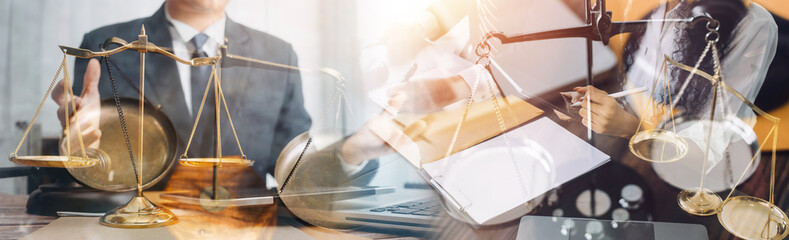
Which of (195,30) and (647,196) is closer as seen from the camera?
(647,196)

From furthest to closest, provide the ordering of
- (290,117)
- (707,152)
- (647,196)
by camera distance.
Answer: (290,117) → (647,196) → (707,152)

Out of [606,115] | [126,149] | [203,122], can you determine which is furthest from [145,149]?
[606,115]

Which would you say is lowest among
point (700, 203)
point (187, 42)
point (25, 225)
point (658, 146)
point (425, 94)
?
point (25, 225)

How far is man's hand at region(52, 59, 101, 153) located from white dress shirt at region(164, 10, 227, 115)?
22 centimetres

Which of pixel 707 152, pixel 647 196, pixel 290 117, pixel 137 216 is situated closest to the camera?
pixel 707 152

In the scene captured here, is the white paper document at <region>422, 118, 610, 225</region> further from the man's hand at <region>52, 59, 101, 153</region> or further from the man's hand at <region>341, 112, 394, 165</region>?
the man's hand at <region>52, 59, 101, 153</region>

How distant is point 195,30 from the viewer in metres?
1.45

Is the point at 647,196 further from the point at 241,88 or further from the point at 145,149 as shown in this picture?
the point at 145,149

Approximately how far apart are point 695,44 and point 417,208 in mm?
684

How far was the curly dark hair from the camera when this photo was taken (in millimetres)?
1062

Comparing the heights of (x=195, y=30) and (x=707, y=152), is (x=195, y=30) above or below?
above

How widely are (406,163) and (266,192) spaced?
38 cm

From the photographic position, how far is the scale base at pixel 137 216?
4.25 feet

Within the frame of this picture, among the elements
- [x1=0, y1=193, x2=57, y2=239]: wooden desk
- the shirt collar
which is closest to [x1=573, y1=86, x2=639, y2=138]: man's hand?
the shirt collar
